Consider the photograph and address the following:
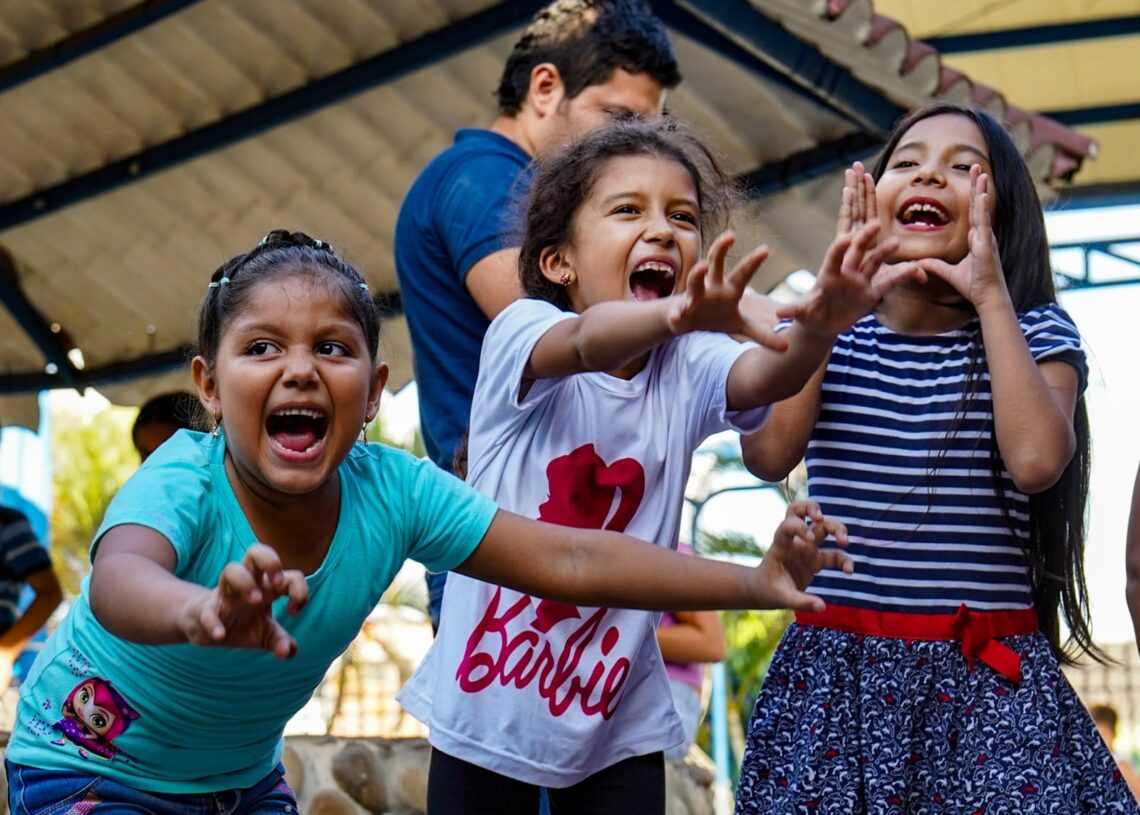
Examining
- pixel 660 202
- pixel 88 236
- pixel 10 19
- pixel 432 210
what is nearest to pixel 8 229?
pixel 88 236

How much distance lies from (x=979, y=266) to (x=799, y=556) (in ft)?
2.34

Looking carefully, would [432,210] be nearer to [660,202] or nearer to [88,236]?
[660,202]

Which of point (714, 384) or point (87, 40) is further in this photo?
point (87, 40)

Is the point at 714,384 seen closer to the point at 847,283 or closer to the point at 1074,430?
the point at 847,283

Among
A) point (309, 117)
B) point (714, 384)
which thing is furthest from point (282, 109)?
point (714, 384)

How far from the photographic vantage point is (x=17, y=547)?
6203 mm

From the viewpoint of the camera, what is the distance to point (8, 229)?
24.5 ft

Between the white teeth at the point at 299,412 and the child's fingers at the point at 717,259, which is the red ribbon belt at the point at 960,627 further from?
the white teeth at the point at 299,412

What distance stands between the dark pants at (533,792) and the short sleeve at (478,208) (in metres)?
1.09

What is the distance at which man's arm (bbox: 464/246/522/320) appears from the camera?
3225 millimetres

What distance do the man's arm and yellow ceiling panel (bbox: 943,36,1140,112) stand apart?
341 inches

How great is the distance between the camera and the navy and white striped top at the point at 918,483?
2.68m

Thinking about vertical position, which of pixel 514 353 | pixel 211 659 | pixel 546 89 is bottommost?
pixel 211 659

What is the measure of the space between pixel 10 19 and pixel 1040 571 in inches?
187
